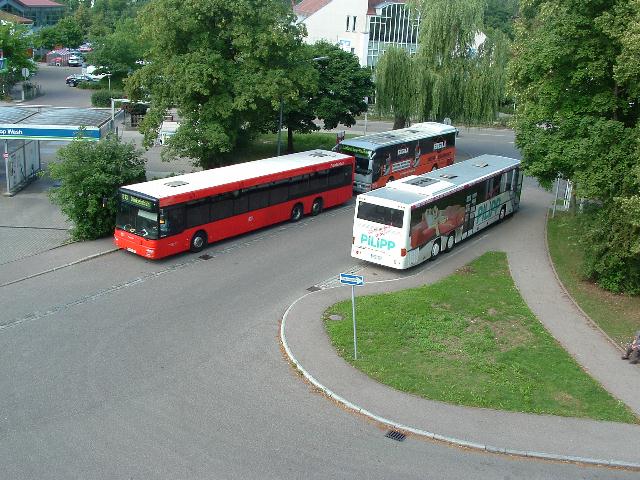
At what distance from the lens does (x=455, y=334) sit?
18.8 metres

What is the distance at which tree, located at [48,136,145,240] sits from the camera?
25.2 meters

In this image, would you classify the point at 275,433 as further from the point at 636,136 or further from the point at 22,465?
the point at 636,136

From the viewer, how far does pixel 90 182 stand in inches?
985

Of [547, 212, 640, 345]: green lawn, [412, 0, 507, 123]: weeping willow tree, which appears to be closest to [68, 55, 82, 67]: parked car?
[412, 0, 507, 123]: weeping willow tree

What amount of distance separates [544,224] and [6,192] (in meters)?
23.7

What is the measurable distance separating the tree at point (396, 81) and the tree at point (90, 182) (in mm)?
20316

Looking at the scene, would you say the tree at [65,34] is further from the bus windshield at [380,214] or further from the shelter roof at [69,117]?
the bus windshield at [380,214]

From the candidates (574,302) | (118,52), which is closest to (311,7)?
(118,52)

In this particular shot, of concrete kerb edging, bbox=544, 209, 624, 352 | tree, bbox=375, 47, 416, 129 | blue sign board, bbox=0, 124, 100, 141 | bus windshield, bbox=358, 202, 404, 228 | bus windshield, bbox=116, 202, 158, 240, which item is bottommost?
concrete kerb edging, bbox=544, 209, 624, 352

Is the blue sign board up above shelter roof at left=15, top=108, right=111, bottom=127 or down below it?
below

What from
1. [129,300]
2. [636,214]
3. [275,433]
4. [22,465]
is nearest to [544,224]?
[636,214]

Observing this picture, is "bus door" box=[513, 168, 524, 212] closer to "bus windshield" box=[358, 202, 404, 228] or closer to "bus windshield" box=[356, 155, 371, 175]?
"bus windshield" box=[356, 155, 371, 175]

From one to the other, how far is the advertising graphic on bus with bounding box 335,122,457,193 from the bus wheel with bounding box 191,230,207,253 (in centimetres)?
1023

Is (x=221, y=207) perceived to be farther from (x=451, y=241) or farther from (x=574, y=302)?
(x=574, y=302)
